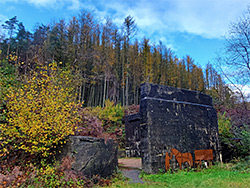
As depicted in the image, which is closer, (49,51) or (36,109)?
(36,109)

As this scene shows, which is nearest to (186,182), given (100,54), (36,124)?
(36,124)

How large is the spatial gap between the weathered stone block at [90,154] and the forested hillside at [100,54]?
14049mm

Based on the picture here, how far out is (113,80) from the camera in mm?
24156

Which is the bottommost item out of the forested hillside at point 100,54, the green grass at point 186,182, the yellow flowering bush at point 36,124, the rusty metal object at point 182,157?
the green grass at point 186,182

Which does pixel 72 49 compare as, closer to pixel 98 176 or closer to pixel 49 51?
pixel 49 51

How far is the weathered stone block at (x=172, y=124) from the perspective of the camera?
23.4 ft

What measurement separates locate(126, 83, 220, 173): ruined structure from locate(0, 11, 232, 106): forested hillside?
12128 mm

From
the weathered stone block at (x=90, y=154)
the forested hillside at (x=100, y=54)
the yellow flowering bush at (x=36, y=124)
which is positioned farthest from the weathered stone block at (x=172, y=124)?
the forested hillside at (x=100, y=54)

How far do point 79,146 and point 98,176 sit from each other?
1.11m

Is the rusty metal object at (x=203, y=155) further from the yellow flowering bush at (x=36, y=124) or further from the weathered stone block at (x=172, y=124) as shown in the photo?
the yellow flowering bush at (x=36, y=124)

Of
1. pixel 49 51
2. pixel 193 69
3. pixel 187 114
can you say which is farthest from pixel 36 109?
pixel 193 69

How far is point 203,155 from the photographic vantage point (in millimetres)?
8430

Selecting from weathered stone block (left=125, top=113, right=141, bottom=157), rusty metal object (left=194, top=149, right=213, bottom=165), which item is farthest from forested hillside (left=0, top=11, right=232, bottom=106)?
rusty metal object (left=194, top=149, right=213, bottom=165)

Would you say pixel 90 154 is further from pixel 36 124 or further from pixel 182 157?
pixel 182 157
